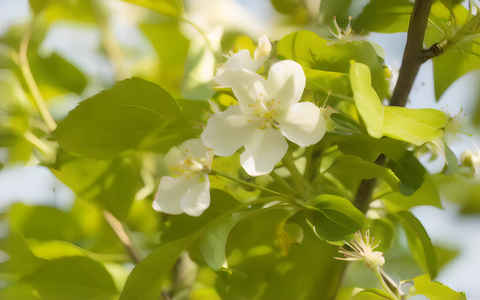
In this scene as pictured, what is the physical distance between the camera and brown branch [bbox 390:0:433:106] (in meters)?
0.38

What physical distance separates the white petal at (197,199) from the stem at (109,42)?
284mm

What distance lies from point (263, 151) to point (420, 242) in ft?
0.58

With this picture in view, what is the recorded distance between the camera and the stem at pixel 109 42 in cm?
60

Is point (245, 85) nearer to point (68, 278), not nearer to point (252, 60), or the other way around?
point (252, 60)

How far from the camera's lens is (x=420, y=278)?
34 cm

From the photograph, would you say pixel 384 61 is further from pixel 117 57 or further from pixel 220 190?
pixel 117 57

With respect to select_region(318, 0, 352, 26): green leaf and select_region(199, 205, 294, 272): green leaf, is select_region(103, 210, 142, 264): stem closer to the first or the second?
select_region(199, 205, 294, 272): green leaf

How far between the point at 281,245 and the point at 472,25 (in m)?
0.21

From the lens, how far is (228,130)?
13.3 inches

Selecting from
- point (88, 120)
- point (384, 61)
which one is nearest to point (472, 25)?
point (384, 61)

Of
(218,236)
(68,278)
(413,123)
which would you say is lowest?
(68,278)

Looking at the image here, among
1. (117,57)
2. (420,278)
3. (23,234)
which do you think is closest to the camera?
(420,278)

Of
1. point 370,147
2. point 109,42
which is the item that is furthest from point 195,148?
point 109,42

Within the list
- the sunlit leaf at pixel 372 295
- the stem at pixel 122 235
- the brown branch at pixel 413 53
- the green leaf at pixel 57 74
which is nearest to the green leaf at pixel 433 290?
the sunlit leaf at pixel 372 295
